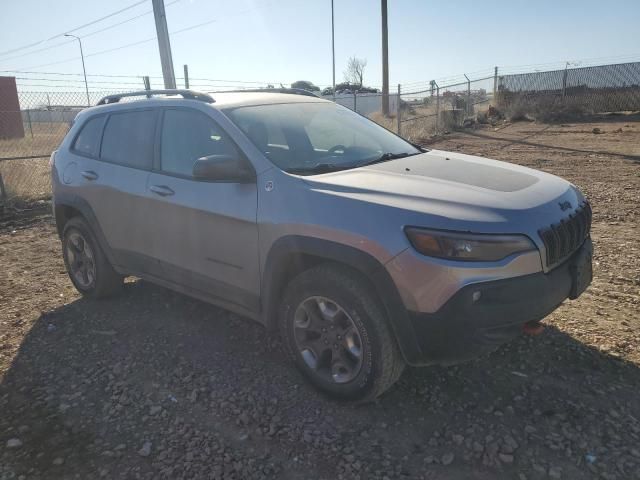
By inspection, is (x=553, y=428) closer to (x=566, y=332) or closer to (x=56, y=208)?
(x=566, y=332)

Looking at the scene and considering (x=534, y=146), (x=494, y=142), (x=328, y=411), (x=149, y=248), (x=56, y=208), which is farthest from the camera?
(x=494, y=142)

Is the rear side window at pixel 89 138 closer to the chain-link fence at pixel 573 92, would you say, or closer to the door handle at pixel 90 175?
the door handle at pixel 90 175

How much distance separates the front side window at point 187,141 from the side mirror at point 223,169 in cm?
21

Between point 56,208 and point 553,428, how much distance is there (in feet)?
14.6

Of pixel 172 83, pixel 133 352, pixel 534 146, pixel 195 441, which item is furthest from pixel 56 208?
pixel 534 146

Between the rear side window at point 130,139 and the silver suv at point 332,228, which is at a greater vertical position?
the rear side window at point 130,139

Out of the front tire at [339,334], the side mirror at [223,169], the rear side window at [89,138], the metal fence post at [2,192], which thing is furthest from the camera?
the metal fence post at [2,192]

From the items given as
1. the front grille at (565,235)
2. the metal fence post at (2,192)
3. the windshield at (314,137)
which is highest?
the windshield at (314,137)

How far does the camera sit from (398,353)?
9.15ft

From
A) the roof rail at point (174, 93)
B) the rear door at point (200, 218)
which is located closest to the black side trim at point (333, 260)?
the rear door at point (200, 218)

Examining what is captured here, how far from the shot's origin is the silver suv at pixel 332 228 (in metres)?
2.53

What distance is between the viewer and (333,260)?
9.46ft

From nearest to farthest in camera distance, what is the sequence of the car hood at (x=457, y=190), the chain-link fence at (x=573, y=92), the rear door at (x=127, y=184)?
the car hood at (x=457, y=190) < the rear door at (x=127, y=184) < the chain-link fence at (x=573, y=92)

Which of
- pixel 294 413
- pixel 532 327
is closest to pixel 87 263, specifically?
pixel 294 413
